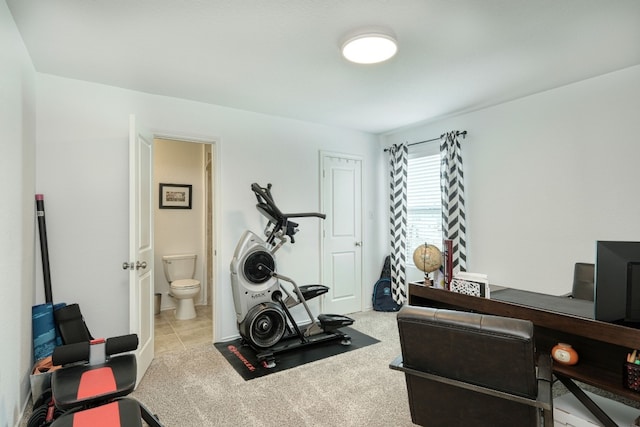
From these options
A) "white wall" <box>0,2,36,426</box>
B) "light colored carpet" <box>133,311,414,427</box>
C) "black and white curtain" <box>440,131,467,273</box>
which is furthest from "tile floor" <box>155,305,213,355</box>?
"black and white curtain" <box>440,131,467,273</box>

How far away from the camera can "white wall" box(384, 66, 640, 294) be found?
2.75 metres

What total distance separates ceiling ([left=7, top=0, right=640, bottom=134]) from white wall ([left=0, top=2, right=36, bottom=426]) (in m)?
0.24

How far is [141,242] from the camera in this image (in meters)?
2.78

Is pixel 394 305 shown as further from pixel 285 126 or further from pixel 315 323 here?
pixel 285 126

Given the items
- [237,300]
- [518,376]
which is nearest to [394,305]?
[237,300]

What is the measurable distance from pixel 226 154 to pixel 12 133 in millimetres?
1801

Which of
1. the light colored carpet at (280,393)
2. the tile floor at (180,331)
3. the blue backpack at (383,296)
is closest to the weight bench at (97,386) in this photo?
the light colored carpet at (280,393)

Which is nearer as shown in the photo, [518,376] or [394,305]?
[518,376]

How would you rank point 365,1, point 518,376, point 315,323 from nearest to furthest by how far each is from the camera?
1. point 518,376
2. point 365,1
3. point 315,323

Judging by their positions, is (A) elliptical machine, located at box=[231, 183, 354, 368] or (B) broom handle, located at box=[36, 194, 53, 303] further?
(A) elliptical machine, located at box=[231, 183, 354, 368]

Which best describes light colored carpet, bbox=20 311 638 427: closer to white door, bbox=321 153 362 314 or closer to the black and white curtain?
white door, bbox=321 153 362 314

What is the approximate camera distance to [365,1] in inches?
73.0

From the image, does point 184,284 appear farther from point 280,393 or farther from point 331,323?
point 280,393

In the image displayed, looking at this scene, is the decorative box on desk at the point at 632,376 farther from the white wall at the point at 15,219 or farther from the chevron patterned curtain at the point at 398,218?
the white wall at the point at 15,219
